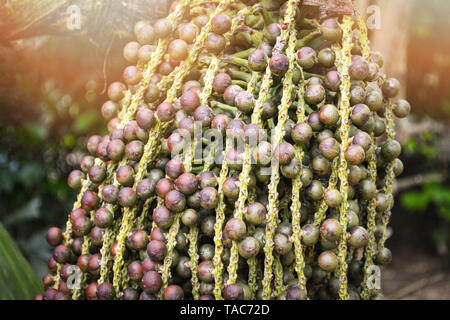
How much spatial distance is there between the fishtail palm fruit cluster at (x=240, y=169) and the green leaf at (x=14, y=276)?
18 centimetres

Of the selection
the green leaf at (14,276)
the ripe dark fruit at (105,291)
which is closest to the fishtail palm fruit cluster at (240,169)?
the ripe dark fruit at (105,291)

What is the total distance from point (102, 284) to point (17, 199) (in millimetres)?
1629

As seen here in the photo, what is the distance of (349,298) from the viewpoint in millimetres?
668

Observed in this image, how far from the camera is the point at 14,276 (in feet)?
2.98

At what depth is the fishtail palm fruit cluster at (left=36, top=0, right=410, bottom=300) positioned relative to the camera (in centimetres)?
61

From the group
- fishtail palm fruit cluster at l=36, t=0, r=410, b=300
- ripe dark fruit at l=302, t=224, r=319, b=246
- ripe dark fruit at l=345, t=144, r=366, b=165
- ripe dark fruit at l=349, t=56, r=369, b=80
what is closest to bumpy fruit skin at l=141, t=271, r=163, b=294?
fishtail palm fruit cluster at l=36, t=0, r=410, b=300

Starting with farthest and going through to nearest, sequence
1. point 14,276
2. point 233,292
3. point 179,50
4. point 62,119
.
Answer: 1. point 62,119
2. point 14,276
3. point 179,50
4. point 233,292

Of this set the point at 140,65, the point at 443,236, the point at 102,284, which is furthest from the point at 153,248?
the point at 443,236

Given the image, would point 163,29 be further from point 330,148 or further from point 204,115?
point 330,148

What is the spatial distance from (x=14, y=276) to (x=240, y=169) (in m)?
0.60

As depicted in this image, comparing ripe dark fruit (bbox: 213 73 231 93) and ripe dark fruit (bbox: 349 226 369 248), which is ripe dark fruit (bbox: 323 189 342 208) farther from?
Answer: ripe dark fruit (bbox: 213 73 231 93)

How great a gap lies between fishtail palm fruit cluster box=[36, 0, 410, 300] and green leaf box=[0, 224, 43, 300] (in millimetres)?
178

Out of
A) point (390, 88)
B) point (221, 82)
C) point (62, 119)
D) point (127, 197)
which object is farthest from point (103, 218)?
point (62, 119)

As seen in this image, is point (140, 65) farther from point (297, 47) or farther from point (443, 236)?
point (443, 236)
